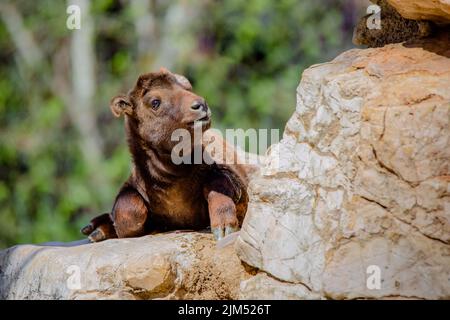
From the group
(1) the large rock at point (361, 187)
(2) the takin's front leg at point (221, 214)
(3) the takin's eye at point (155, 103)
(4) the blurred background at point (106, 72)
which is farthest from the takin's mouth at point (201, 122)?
(4) the blurred background at point (106, 72)

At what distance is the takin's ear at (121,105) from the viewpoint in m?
7.17

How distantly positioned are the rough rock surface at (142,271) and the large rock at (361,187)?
0.35m

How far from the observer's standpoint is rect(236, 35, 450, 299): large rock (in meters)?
5.10

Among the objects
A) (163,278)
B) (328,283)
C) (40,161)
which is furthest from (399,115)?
(40,161)

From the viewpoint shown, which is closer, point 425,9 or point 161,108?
point 425,9

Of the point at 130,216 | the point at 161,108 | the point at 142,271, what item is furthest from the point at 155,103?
the point at 142,271

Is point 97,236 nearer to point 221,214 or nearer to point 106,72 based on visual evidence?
point 221,214

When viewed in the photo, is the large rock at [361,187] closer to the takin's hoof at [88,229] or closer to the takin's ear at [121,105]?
the takin's ear at [121,105]

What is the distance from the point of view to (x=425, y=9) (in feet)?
18.1

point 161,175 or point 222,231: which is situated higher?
point 161,175

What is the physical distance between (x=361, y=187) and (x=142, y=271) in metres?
1.65

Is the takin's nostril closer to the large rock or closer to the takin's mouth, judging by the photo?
the takin's mouth

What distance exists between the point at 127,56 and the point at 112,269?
31.2ft

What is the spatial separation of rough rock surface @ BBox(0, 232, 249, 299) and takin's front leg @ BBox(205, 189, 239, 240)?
0.33 ft
